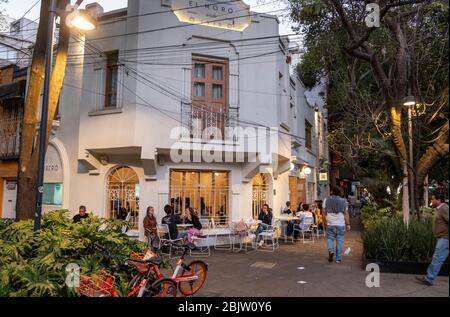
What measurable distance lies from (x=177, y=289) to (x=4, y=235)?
144 inches

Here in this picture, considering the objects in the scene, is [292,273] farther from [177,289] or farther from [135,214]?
[135,214]

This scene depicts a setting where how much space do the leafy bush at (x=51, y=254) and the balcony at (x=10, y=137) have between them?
8615 millimetres

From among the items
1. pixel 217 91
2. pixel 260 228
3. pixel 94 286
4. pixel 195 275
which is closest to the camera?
pixel 94 286

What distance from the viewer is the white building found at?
39.5 ft

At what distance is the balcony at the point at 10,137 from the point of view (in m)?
15.9

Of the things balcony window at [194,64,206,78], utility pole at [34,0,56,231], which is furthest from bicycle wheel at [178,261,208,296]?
balcony window at [194,64,206,78]

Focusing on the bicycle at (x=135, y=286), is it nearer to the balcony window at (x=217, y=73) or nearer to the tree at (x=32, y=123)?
the tree at (x=32, y=123)

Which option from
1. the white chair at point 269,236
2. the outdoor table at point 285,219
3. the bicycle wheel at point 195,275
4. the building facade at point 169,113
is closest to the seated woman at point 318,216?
the outdoor table at point 285,219

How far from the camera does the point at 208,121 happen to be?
1271 centimetres

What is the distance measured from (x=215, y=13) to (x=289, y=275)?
8.71 metres

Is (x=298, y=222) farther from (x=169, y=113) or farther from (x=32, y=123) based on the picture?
(x=32, y=123)

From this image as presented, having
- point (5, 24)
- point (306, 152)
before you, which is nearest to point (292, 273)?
point (5, 24)

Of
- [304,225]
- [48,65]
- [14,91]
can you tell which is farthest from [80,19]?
[14,91]

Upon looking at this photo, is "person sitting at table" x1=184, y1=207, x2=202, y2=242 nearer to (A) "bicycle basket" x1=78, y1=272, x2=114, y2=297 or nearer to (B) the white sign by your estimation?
(A) "bicycle basket" x1=78, y1=272, x2=114, y2=297
